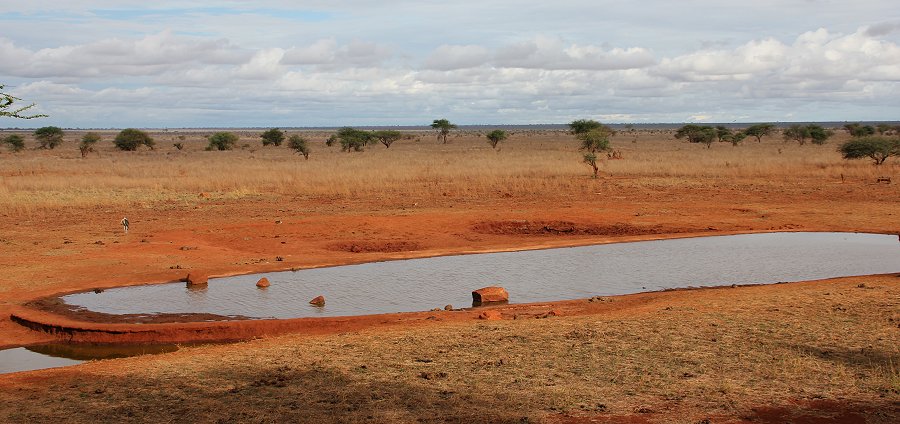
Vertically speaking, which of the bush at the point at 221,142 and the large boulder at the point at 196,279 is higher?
the bush at the point at 221,142

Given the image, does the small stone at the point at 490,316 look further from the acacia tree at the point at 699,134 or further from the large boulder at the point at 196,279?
the acacia tree at the point at 699,134

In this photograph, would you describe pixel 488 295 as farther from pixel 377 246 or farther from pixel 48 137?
pixel 48 137

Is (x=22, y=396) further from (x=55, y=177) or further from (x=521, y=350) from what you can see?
(x=55, y=177)

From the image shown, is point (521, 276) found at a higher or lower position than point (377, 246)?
lower

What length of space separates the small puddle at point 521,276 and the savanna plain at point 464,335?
0.78m

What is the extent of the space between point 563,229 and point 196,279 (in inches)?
402

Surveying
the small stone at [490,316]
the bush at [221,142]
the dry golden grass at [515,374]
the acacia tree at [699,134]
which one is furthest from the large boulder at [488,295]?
the bush at [221,142]

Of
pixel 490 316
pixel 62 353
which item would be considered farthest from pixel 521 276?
pixel 62 353

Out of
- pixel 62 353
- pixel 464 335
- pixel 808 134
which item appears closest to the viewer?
pixel 464 335

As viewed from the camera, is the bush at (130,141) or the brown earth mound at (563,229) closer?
the brown earth mound at (563,229)

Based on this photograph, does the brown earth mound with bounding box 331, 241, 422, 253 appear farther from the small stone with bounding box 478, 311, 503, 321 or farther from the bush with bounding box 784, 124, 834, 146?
the bush with bounding box 784, 124, 834, 146

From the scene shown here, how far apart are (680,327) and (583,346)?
61.9 inches

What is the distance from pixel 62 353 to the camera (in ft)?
35.1

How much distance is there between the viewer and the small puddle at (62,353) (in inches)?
397
